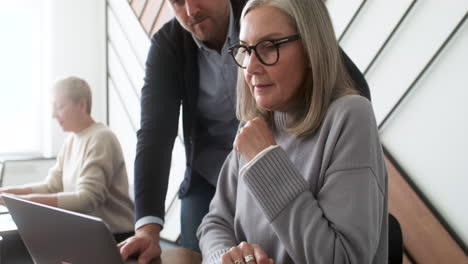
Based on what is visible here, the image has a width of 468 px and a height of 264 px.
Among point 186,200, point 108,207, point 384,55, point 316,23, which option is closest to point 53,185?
point 108,207

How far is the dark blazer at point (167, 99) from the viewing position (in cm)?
125

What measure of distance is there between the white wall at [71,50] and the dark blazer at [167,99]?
2.28 metres

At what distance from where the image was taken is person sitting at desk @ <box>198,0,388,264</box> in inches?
28.9

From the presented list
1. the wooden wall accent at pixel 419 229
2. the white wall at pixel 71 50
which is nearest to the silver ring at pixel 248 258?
the wooden wall accent at pixel 419 229

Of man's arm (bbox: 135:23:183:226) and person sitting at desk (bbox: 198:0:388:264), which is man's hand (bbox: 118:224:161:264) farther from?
man's arm (bbox: 135:23:183:226)

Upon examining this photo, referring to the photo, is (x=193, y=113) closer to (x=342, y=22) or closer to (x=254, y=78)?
(x=254, y=78)

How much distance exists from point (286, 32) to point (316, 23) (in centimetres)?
6

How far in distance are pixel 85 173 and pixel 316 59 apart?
1284 mm

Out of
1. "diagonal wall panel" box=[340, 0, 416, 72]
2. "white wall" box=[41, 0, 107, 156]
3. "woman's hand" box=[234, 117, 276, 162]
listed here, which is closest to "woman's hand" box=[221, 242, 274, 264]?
"woman's hand" box=[234, 117, 276, 162]

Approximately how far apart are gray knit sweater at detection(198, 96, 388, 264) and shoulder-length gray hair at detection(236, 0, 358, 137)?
0.02 m

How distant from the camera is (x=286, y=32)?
85cm

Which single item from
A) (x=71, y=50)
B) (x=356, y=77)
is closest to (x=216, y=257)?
(x=356, y=77)

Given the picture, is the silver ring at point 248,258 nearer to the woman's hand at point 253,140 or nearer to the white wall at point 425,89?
the woman's hand at point 253,140

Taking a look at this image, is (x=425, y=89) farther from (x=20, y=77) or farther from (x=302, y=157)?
(x=20, y=77)
